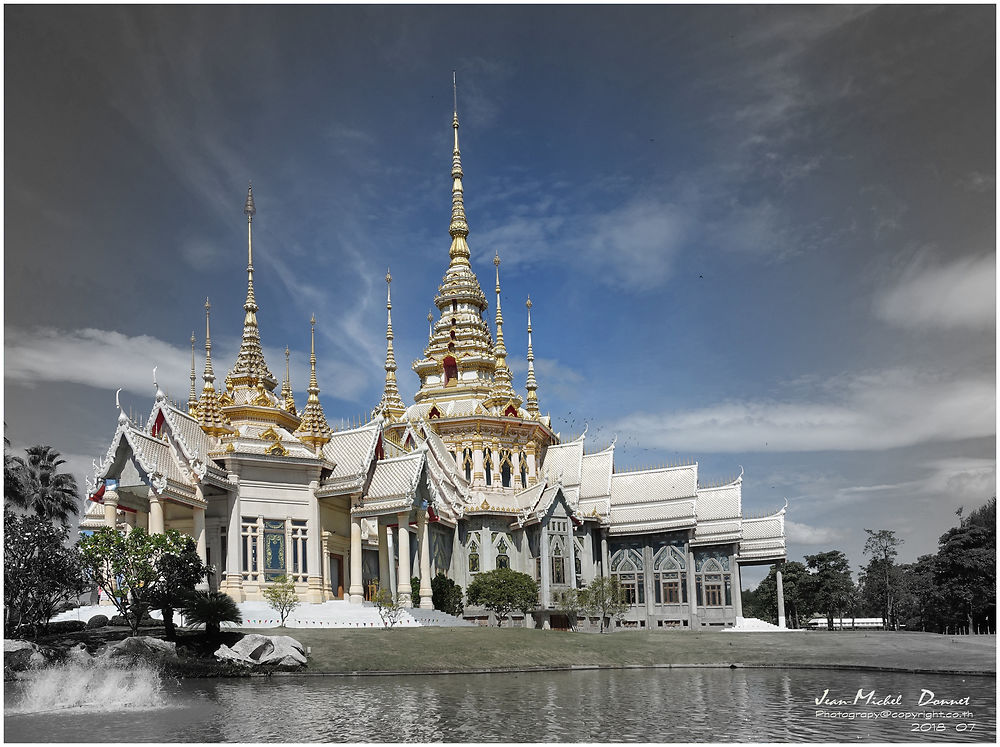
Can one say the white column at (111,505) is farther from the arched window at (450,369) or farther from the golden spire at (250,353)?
the arched window at (450,369)

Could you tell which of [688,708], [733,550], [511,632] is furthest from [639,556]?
[688,708]

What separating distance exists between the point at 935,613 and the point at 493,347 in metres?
33.1

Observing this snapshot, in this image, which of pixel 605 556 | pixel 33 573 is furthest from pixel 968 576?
pixel 33 573

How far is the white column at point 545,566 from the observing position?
5319cm

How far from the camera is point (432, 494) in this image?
46719mm

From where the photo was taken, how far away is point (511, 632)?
122 feet

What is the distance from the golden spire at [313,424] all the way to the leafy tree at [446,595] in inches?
353

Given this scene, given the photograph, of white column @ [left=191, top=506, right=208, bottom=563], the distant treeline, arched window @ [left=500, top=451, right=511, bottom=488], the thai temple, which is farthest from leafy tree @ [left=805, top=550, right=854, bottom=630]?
white column @ [left=191, top=506, right=208, bottom=563]

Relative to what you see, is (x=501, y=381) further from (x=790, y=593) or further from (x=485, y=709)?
(x=485, y=709)

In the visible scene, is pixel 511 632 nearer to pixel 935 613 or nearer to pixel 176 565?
pixel 176 565

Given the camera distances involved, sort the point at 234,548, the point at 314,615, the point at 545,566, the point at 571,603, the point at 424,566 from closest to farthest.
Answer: the point at 314,615, the point at 234,548, the point at 424,566, the point at 571,603, the point at 545,566
